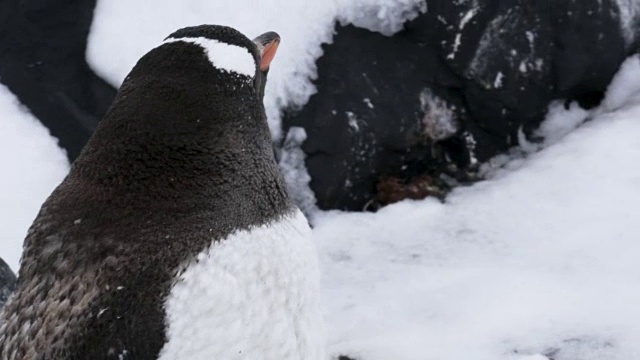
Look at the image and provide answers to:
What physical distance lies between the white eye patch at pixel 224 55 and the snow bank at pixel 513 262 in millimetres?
954

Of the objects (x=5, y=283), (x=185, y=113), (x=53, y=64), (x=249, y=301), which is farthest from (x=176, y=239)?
(x=53, y=64)

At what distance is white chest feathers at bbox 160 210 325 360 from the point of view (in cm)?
196

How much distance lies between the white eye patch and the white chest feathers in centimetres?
36

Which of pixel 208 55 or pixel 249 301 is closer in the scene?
pixel 249 301

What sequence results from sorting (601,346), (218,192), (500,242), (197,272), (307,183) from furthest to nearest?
(307,183) < (500,242) < (601,346) < (218,192) < (197,272)

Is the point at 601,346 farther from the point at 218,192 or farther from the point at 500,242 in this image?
the point at 218,192

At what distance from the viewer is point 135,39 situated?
3.62 metres

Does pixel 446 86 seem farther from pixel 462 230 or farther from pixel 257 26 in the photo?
pixel 257 26

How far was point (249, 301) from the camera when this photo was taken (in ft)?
6.70

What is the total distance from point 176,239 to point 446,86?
82.5 inches

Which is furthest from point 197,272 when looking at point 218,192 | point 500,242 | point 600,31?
point 600,31

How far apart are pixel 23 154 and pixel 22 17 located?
557mm

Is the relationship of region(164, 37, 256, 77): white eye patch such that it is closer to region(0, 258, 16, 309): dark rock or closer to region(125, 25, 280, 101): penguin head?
region(125, 25, 280, 101): penguin head

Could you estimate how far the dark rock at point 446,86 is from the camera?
12.2 ft
